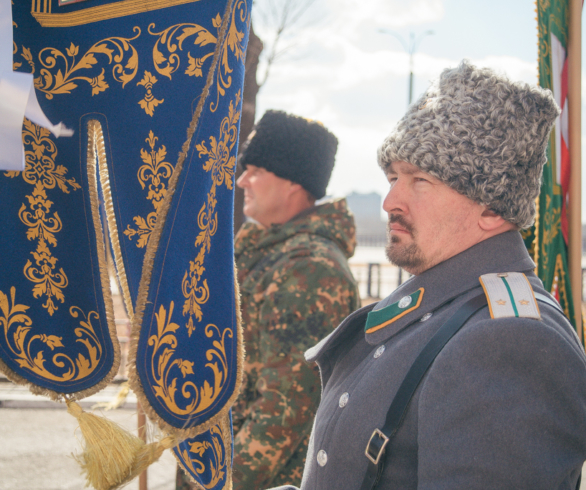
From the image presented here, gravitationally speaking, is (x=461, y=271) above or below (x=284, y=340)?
above

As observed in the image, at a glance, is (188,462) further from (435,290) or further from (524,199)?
(524,199)

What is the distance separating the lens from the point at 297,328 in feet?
6.37

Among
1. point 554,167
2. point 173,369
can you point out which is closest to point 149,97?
point 173,369

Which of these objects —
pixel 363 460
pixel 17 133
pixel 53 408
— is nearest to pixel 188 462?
pixel 363 460

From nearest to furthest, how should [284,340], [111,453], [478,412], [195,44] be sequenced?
[478,412] → [111,453] → [195,44] → [284,340]

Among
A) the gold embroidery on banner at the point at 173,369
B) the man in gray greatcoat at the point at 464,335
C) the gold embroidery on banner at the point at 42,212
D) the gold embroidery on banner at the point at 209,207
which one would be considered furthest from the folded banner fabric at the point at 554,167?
the gold embroidery on banner at the point at 42,212

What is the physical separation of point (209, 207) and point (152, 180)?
15 cm

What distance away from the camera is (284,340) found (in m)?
1.93

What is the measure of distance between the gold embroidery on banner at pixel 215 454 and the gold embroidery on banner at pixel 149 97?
0.77 metres

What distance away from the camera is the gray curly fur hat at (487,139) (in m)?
1.27

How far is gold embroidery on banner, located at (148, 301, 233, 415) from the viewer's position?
1108 mm

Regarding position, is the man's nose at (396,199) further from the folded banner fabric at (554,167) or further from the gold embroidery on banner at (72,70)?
the folded banner fabric at (554,167)

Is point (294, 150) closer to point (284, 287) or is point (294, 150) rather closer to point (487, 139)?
Answer: point (284, 287)

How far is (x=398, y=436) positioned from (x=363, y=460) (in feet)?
0.33
